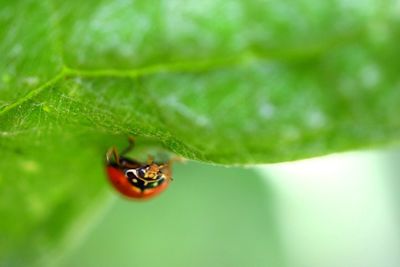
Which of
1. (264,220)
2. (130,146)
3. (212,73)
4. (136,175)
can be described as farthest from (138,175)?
(264,220)

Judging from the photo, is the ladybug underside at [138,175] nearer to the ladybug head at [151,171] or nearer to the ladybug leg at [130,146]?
the ladybug head at [151,171]

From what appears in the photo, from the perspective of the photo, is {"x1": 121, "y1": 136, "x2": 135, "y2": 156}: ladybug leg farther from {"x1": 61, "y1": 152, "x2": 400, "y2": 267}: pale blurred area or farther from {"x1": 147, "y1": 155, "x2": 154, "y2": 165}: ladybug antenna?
{"x1": 61, "y1": 152, "x2": 400, "y2": 267}: pale blurred area

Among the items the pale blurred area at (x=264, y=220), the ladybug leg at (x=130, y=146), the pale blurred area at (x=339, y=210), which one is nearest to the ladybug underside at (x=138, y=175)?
the ladybug leg at (x=130, y=146)

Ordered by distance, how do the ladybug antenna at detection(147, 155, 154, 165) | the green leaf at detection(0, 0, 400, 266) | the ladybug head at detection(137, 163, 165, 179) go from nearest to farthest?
the green leaf at detection(0, 0, 400, 266)
the ladybug antenna at detection(147, 155, 154, 165)
the ladybug head at detection(137, 163, 165, 179)

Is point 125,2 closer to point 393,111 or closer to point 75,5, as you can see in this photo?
point 75,5

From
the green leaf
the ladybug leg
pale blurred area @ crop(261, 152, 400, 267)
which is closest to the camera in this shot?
the green leaf

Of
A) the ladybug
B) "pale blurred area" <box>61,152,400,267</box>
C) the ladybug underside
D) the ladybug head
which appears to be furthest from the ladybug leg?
"pale blurred area" <box>61,152,400,267</box>

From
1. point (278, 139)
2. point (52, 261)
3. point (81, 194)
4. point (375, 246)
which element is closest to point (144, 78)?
point (278, 139)

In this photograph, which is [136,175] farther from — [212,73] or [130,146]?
[212,73]
